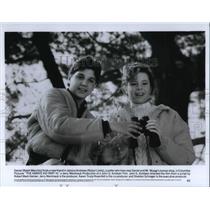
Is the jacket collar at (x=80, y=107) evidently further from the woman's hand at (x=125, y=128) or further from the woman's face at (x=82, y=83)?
the woman's hand at (x=125, y=128)

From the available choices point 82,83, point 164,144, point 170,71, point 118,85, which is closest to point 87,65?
point 82,83

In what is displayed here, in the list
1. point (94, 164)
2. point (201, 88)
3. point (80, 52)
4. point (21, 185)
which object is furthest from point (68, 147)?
point (201, 88)

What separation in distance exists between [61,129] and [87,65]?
393 millimetres

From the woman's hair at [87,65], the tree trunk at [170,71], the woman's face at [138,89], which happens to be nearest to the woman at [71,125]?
the woman's hair at [87,65]

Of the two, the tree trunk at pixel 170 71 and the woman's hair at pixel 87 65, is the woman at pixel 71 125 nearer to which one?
the woman's hair at pixel 87 65

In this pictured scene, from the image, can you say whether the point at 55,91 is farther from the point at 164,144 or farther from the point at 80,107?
the point at 164,144

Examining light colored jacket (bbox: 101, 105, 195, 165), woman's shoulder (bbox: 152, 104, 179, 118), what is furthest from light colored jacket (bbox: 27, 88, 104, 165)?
woman's shoulder (bbox: 152, 104, 179, 118)

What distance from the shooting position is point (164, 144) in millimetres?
2051

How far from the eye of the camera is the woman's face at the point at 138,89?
81.4 inches

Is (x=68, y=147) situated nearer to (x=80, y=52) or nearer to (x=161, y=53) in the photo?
(x=80, y=52)

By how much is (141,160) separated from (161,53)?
24.6 inches

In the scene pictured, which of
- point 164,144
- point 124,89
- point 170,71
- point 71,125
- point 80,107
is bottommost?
point 164,144

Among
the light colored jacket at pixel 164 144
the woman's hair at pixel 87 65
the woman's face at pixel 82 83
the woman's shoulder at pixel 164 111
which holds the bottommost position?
the light colored jacket at pixel 164 144

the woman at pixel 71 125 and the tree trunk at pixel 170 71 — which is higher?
the tree trunk at pixel 170 71
